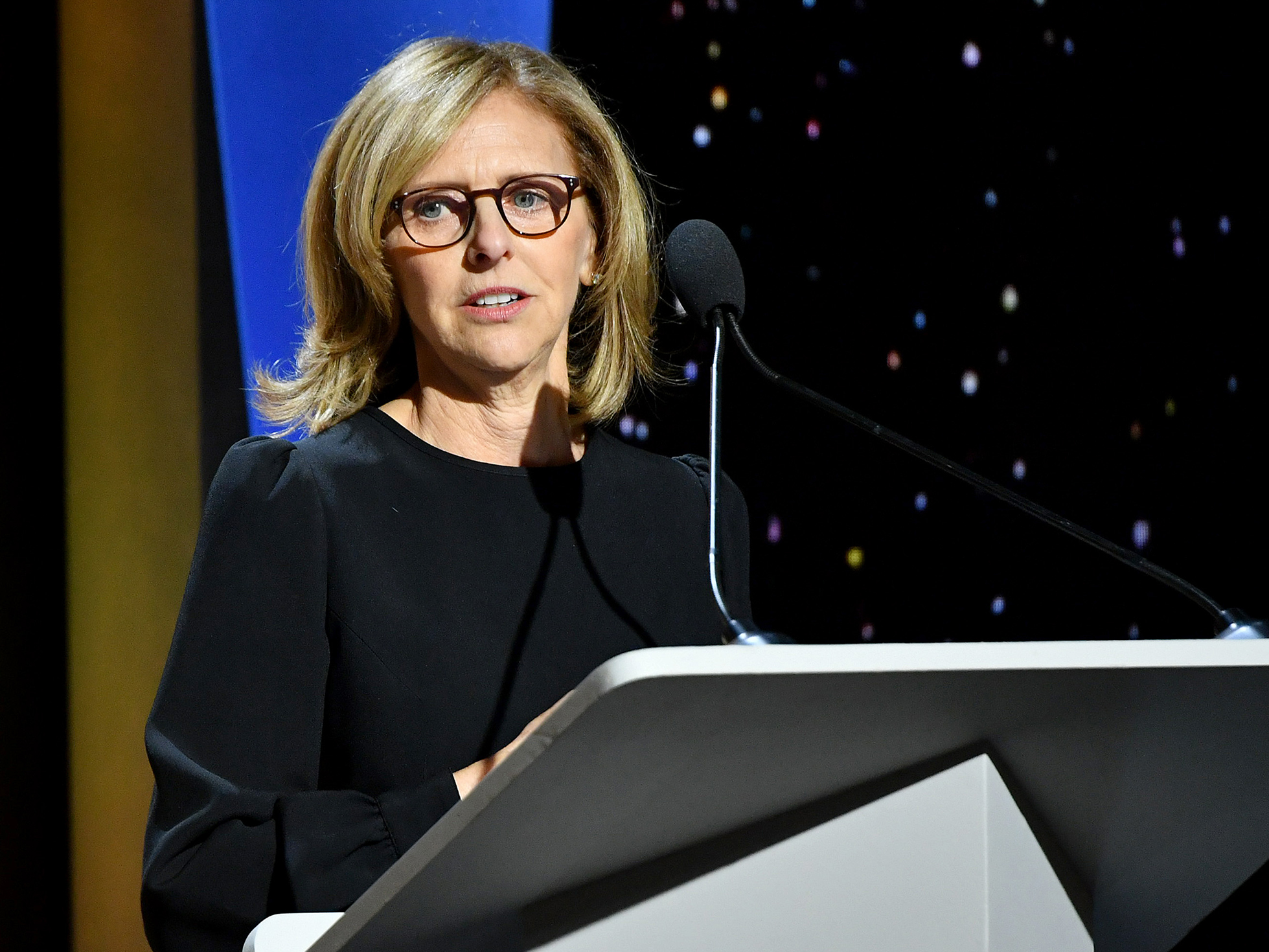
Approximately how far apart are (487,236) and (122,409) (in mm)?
768

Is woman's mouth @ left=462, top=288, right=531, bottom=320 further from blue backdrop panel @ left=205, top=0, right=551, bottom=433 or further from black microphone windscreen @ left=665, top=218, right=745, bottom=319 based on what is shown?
blue backdrop panel @ left=205, top=0, right=551, bottom=433

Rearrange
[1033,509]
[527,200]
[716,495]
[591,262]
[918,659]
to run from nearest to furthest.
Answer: [918,659] < [716,495] < [1033,509] < [527,200] < [591,262]

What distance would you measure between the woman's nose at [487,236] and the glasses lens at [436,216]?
15 mm

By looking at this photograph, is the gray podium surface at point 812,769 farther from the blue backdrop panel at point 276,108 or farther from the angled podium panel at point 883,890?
the blue backdrop panel at point 276,108

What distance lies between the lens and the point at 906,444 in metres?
0.91

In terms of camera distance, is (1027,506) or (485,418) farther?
(485,418)

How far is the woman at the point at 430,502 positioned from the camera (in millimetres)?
1092

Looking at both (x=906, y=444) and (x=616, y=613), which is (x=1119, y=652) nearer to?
(x=906, y=444)

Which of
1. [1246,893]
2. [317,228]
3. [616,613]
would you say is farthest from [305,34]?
[1246,893]

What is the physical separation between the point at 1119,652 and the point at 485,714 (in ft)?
2.44

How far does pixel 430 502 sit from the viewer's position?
129 cm

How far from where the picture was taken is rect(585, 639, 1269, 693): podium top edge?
0.48 m

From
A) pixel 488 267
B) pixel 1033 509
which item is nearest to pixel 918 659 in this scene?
pixel 1033 509

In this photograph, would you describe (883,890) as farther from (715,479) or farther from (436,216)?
(436,216)
